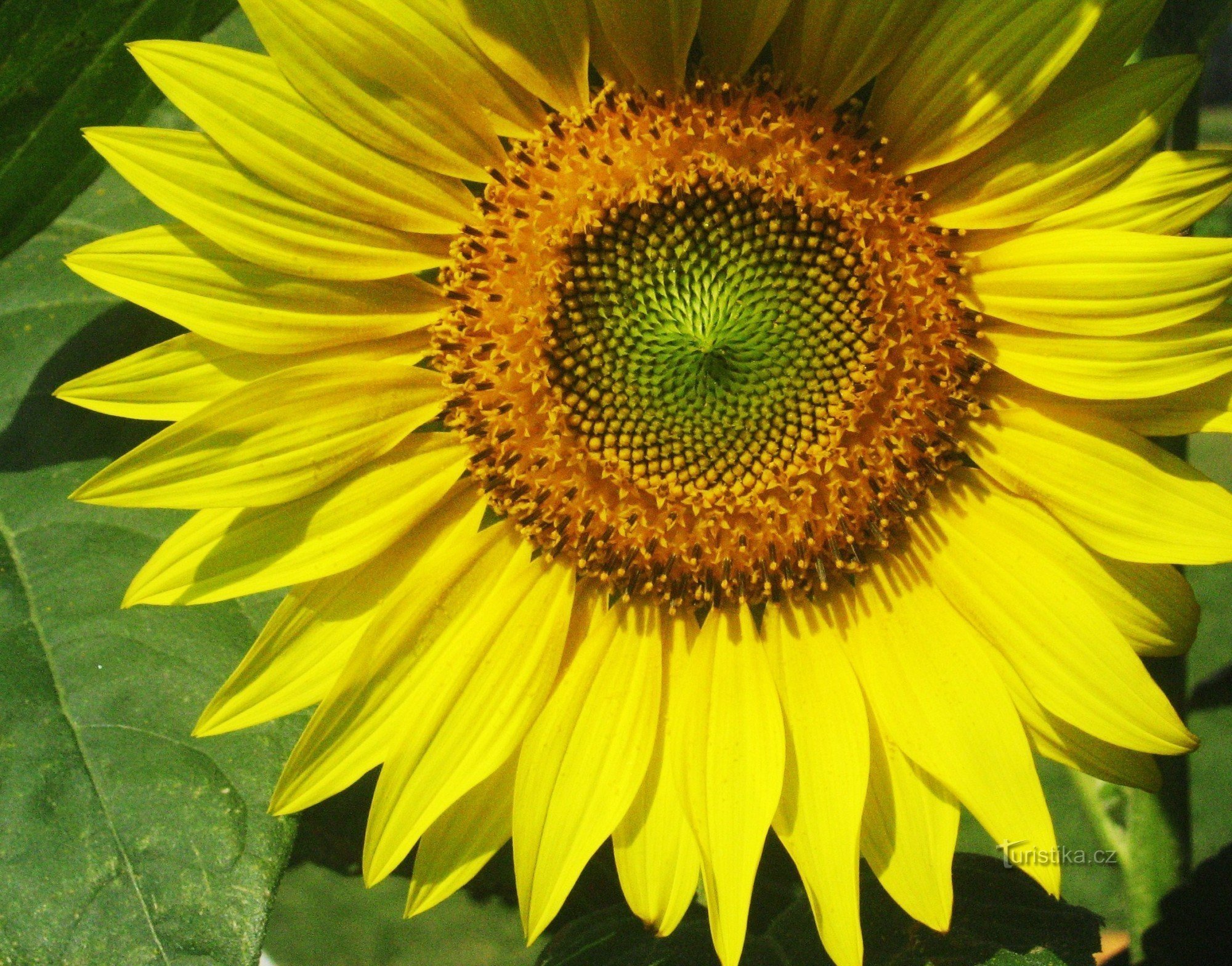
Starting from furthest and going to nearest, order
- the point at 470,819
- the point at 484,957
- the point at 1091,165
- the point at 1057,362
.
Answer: the point at 484,957, the point at 470,819, the point at 1057,362, the point at 1091,165

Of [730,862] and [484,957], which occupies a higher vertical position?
[730,862]

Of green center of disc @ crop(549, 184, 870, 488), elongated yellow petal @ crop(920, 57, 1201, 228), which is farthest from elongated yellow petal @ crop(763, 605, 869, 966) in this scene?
elongated yellow petal @ crop(920, 57, 1201, 228)

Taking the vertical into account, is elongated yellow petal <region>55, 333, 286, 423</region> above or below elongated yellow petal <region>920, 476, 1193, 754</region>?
below

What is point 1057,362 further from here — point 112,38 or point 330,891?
point 330,891

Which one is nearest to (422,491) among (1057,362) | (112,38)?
(112,38)

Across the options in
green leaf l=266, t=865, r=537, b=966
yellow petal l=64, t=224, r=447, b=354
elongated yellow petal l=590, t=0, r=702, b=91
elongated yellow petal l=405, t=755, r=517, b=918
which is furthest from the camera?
green leaf l=266, t=865, r=537, b=966

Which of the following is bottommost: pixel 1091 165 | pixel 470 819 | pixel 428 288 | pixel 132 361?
pixel 470 819

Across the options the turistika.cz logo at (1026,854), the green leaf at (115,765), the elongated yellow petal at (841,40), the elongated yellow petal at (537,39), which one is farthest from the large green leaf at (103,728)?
the turistika.cz logo at (1026,854)

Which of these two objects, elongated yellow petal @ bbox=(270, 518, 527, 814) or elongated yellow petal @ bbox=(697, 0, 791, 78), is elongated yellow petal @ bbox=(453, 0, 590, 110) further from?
elongated yellow petal @ bbox=(270, 518, 527, 814)
